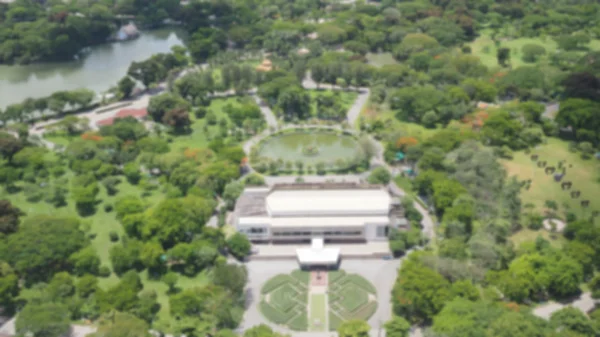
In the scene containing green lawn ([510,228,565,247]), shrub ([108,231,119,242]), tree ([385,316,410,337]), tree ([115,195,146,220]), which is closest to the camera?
tree ([385,316,410,337])

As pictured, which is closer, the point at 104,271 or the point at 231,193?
the point at 104,271

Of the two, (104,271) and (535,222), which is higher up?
(104,271)

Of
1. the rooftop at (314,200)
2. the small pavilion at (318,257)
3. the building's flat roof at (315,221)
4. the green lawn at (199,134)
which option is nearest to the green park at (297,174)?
the green lawn at (199,134)

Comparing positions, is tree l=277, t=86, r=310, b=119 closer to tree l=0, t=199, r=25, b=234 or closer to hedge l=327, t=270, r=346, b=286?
hedge l=327, t=270, r=346, b=286

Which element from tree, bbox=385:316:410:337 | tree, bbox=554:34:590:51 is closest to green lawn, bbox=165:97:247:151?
tree, bbox=385:316:410:337

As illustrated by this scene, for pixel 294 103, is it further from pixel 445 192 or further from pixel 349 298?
pixel 349 298

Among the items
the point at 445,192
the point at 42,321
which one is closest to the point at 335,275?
the point at 445,192

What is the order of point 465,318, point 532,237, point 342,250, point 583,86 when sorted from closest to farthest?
1. point 465,318
2. point 342,250
3. point 532,237
4. point 583,86

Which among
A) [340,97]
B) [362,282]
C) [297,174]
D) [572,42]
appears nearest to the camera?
[362,282]
